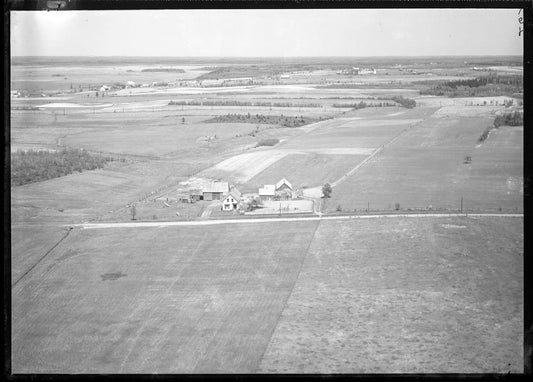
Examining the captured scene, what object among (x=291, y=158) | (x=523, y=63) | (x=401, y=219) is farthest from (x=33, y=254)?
(x=523, y=63)

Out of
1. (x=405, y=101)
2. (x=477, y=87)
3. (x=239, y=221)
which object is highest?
(x=477, y=87)

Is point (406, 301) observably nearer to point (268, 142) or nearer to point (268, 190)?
point (268, 190)

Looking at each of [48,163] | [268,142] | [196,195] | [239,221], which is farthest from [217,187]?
[48,163]

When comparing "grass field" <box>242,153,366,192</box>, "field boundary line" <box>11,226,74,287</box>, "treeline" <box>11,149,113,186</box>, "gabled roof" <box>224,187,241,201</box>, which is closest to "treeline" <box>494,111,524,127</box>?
"grass field" <box>242,153,366,192</box>

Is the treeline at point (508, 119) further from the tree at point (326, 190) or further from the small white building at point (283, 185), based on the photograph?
the small white building at point (283, 185)

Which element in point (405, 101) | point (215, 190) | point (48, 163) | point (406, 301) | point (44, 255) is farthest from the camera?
point (405, 101)

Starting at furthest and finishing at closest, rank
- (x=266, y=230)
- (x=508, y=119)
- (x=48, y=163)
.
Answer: (x=48, y=163), (x=266, y=230), (x=508, y=119)

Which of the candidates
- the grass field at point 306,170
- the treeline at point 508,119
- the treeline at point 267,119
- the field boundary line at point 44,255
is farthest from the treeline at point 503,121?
→ the field boundary line at point 44,255

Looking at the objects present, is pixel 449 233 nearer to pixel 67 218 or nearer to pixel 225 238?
pixel 225 238
